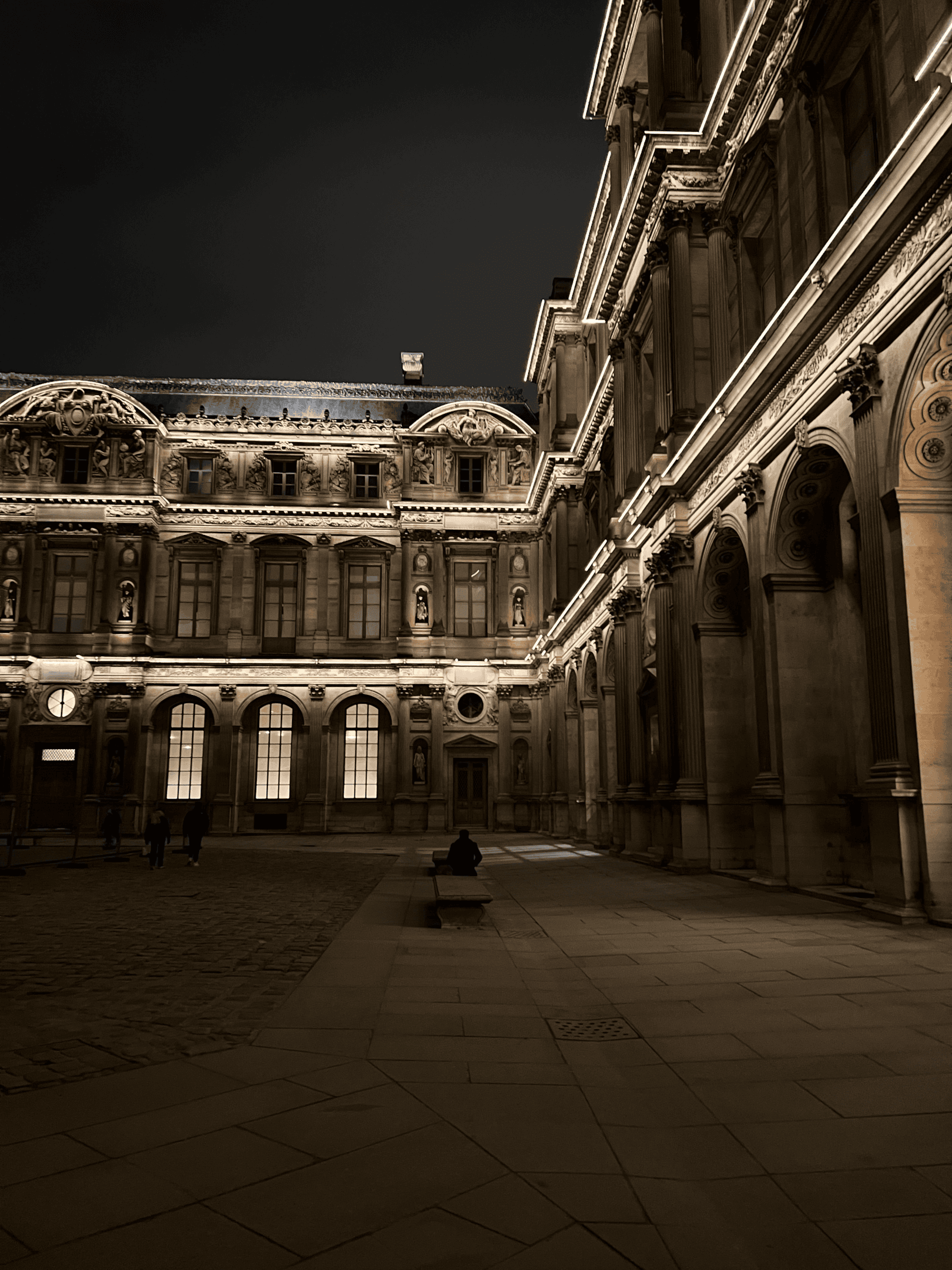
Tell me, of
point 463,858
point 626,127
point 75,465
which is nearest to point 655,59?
point 626,127

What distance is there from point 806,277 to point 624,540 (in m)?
11.7

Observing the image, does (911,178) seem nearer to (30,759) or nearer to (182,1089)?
(182,1089)

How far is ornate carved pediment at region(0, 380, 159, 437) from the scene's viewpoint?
46.1 m

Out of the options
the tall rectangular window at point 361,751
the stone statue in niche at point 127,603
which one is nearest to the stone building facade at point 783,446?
the tall rectangular window at point 361,751

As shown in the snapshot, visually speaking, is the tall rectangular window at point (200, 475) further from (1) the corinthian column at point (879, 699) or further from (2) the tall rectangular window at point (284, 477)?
(1) the corinthian column at point (879, 699)

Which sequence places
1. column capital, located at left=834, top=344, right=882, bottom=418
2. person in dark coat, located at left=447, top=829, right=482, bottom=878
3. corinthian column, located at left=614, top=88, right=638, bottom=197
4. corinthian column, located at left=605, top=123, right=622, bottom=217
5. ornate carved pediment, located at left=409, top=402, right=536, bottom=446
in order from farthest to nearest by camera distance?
ornate carved pediment, located at left=409, top=402, right=536, bottom=446 → corinthian column, located at left=605, top=123, right=622, bottom=217 → corinthian column, located at left=614, top=88, right=638, bottom=197 → person in dark coat, located at left=447, top=829, right=482, bottom=878 → column capital, located at left=834, top=344, right=882, bottom=418

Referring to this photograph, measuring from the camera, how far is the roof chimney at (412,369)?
5456 cm

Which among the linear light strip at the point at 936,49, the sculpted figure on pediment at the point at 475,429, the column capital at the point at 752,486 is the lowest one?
the column capital at the point at 752,486

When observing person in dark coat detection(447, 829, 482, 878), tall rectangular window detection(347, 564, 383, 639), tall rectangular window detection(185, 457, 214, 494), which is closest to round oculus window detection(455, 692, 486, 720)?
tall rectangular window detection(347, 564, 383, 639)

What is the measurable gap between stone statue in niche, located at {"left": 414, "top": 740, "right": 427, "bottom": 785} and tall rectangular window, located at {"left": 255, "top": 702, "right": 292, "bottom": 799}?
564 centimetres

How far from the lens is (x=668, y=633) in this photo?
22000 mm

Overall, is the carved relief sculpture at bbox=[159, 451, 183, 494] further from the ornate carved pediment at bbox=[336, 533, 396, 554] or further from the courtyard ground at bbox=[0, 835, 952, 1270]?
the courtyard ground at bbox=[0, 835, 952, 1270]

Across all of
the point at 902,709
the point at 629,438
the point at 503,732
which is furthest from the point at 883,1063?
the point at 503,732

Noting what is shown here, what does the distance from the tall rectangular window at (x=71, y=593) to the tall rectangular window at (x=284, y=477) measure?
29.8 feet
